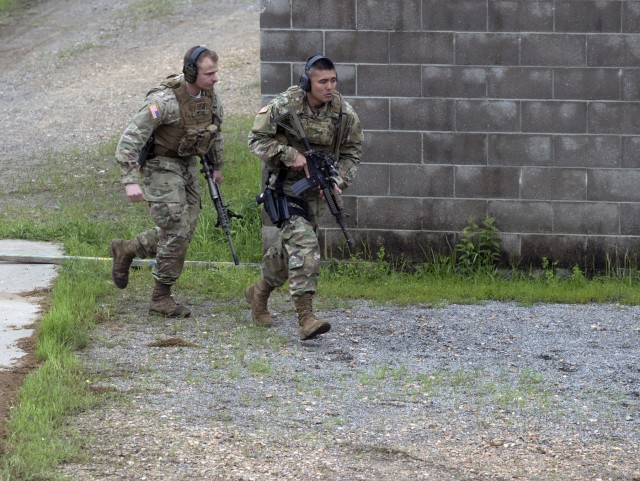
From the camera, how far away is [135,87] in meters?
16.7

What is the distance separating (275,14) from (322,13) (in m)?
0.37

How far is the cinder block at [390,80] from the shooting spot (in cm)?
933

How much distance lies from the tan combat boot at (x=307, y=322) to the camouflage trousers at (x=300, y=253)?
5cm

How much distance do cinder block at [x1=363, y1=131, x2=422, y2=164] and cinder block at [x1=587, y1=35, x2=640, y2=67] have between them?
1.51m

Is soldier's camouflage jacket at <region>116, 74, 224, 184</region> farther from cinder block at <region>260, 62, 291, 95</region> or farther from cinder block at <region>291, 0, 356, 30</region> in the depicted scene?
cinder block at <region>291, 0, 356, 30</region>

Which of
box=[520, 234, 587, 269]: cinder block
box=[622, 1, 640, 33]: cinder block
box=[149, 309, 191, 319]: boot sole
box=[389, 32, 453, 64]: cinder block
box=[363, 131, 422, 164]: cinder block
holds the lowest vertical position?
box=[149, 309, 191, 319]: boot sole

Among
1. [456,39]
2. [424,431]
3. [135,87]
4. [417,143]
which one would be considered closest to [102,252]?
[417,143]

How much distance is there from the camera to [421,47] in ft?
30.5

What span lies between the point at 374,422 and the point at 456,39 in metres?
4.22

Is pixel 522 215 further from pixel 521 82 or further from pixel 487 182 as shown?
pixel 521 82

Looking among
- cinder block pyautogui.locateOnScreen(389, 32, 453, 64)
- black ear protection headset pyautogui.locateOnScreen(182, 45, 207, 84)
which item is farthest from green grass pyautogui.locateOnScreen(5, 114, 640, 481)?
black ear protection headset pyautogui.locateOnScreen(182, 45, 207, 84)

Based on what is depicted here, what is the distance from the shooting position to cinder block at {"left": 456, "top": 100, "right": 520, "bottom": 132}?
9.30 meters

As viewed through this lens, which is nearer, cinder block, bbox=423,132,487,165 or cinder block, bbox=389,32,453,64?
cinder block, bbox=389,32,453,64

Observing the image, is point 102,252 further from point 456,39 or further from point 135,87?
point 135,87
